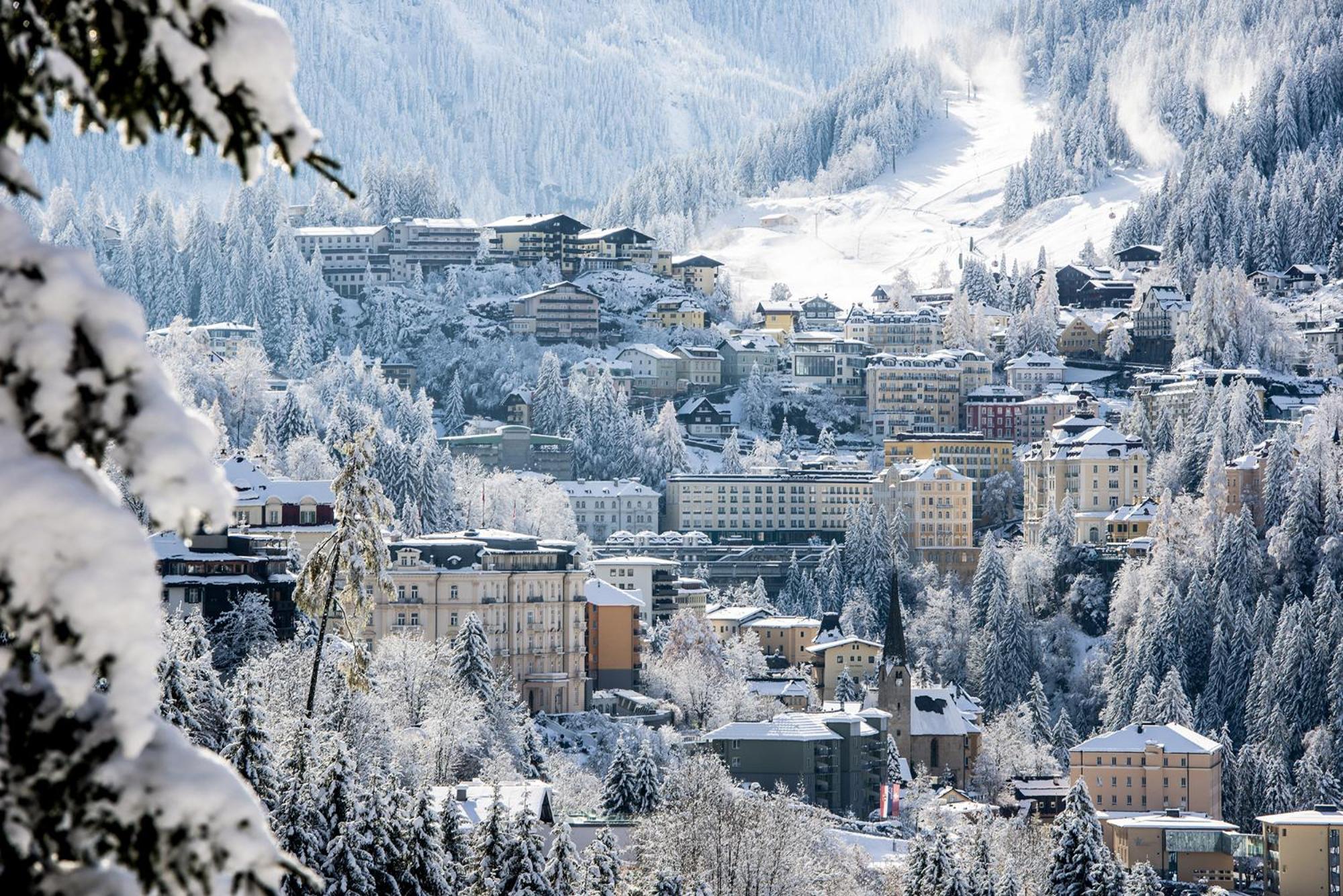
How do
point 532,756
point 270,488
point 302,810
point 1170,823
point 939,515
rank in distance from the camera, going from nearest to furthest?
1. point 302,810
2. point 532,756
3. point 270,488
4. point 1170,823
5. point 939,515

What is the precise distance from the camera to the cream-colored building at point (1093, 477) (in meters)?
156

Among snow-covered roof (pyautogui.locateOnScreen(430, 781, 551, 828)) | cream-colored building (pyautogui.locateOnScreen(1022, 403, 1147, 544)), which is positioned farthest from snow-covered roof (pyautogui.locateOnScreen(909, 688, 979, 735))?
snow-covered roof (pyautogui.locateOnScreen(430, 781, 551, 828))

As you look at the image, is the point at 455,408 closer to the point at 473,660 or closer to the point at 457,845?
the point at 473,660

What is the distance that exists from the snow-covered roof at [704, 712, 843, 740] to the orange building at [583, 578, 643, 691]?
637cm

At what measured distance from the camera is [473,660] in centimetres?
8544

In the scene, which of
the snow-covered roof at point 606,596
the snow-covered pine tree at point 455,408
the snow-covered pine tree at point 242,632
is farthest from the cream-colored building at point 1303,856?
the snow-covered pine tree at point 455,408

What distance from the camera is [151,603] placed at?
201 inches

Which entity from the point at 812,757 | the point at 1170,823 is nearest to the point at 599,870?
the point at 812,757

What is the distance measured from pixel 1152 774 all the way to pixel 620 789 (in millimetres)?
41243

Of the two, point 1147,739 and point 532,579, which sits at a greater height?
point 532,579

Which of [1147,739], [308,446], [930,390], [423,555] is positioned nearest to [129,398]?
[423,555]

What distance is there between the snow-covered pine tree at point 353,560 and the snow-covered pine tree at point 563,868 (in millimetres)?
12958

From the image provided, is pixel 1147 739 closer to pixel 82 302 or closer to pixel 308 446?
pixel 308 446

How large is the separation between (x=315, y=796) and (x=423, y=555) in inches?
2504
